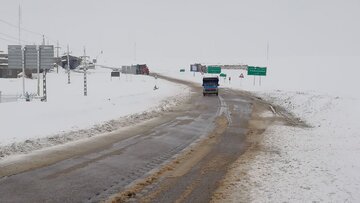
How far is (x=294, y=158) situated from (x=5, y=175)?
7.92 m

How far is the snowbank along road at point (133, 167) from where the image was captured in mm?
7973

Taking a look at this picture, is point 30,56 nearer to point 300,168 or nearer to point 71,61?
point 300,168

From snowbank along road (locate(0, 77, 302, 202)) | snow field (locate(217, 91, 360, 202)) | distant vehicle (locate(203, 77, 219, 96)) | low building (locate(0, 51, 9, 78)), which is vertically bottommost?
snowbank along road (locate(0, 77, 302, 202))

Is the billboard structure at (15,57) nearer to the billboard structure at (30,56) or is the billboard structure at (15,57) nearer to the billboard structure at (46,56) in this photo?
the billboard structure at (30,56)

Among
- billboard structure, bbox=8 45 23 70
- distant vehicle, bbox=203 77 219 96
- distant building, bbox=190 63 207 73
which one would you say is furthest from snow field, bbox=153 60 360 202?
distant building, bbox=190 63 207 73

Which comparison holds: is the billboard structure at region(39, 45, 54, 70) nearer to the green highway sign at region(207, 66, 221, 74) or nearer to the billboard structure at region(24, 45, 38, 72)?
the billboard structure at region(24, 45, 38, 72)

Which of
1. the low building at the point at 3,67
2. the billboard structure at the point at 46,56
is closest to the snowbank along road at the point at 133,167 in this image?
the billboard structure at the point at 46,56

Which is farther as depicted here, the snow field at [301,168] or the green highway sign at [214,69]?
the green highway sign at [214,69]

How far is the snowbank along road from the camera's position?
7.97 m

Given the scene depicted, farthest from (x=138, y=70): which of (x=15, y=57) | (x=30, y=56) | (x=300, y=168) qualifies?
(x=300, y=168)

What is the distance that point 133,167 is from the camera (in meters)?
10.4

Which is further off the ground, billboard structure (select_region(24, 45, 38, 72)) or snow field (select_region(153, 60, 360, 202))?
billboard structure (select_region(24, 45, 38, 72))

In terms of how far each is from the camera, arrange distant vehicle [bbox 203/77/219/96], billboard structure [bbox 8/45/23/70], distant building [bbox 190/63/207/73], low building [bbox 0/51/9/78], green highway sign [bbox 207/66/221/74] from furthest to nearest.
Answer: distant building [bbox 190/63/207/73] < green highway sign [bbox 207/66/221/74] < low building [bbox 0/51/9/78] < billboard structure [bbox 8/45/23/70] < distant vehicle [bbox 203/77/219/96]

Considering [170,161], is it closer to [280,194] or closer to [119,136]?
[280,194]
